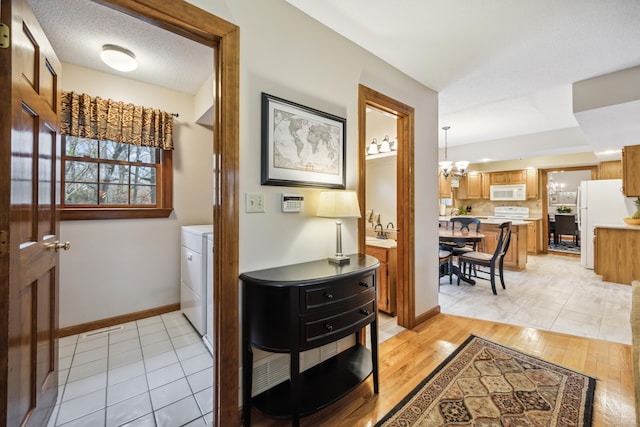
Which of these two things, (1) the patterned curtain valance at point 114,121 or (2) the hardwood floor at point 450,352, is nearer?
(2) the hardwood floor at point 450,352

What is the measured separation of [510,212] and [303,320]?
7526mm

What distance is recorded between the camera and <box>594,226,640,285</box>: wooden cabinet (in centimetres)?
405

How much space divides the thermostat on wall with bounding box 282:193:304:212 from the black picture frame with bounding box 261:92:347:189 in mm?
74

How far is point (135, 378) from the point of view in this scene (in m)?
1.87

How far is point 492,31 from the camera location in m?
1.99

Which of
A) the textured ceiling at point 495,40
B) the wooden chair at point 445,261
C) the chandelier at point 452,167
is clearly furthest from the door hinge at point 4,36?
the chandelier at point 452,167

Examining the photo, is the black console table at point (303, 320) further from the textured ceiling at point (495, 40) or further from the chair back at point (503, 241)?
the chair back at point (503, 241)

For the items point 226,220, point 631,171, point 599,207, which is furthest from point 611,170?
point 226,220

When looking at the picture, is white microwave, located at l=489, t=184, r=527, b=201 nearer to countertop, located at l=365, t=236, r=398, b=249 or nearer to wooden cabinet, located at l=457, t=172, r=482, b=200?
wooden cabinet, located at l=457, t=172, r=482, b=200

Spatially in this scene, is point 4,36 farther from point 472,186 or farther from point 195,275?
point 472,186

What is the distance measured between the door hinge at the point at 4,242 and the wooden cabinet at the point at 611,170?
8120mm

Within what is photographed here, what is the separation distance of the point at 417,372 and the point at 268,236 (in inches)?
58.5

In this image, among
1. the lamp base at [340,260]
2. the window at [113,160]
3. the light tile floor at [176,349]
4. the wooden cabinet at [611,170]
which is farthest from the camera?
the wooden cabinet at [611,170]

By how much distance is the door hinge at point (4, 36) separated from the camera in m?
0.92
